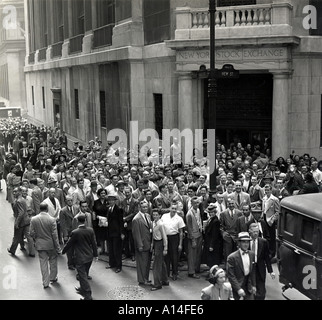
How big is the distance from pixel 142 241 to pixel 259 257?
2.67m

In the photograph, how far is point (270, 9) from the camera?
63.0 feet

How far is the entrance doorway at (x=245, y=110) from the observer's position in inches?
824

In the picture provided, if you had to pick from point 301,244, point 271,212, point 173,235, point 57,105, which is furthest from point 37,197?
point 57,105

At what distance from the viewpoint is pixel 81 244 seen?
10.4 m

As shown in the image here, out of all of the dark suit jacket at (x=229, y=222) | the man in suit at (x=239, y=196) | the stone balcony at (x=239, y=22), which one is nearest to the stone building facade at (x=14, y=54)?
the stone balcony at (x=239, y=22)

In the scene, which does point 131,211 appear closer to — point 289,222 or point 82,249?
point 82,249

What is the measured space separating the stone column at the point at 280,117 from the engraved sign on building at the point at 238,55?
0.67 metres

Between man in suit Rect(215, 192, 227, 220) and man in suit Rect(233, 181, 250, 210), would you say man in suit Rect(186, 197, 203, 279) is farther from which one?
man in suit Rect(233, 181, 250, 210)

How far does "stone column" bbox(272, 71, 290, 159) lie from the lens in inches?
765

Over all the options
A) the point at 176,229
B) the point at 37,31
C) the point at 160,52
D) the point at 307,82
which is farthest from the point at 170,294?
the point at 37,31

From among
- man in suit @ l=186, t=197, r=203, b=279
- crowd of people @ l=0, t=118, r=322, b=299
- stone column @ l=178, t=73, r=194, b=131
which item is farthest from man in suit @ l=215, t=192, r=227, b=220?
stone column @ l=178, t=73, r=194, b=131

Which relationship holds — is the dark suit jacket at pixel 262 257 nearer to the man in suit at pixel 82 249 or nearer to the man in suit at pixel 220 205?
the man in suit at pixel 220 205

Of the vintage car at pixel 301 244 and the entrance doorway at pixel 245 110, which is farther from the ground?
the entrance doorway at pixel 245 110
